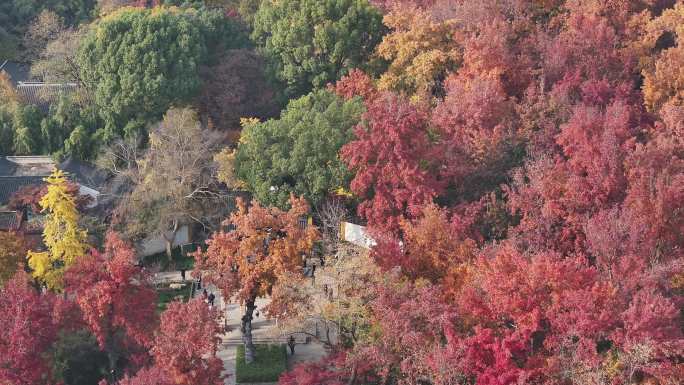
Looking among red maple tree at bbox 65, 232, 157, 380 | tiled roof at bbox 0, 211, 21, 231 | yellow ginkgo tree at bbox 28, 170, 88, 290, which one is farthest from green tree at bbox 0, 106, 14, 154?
red maple tree at bbox 65, 232, 157, 380

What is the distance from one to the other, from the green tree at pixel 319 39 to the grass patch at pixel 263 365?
49.9 feet

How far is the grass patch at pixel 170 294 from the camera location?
3441 centimetres

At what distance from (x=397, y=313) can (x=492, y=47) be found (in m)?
16.2

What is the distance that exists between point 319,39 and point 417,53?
445cm

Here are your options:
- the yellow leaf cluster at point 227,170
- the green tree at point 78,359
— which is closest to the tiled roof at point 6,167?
the yellow leaf cluster at point 227,170

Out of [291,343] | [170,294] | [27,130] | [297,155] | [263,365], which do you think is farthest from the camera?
[27,130]

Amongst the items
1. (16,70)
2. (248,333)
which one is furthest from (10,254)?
(16,70)

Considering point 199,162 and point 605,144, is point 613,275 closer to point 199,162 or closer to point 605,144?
point 605,144

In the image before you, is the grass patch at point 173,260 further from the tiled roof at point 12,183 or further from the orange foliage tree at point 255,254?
the orange foliage tree at point 255,254

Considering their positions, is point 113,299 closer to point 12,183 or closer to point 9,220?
point 9,220

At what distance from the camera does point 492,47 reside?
38906 mm

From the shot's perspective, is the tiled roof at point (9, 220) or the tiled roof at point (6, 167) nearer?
the tiled roof at point (9, 220)

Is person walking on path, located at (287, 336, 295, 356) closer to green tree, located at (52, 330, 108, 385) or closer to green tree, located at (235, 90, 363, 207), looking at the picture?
green tree, located at (52, 330, 108, 385)

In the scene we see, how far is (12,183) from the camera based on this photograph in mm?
40062
